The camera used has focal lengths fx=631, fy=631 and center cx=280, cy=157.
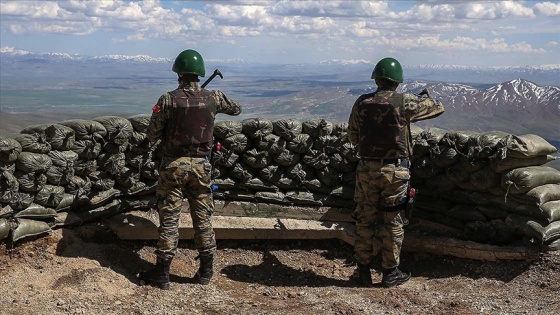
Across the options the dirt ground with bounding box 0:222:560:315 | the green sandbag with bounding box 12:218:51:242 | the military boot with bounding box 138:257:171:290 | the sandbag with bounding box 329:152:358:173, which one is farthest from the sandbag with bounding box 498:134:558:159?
the green sandbag with bounding box 12:218:51:242

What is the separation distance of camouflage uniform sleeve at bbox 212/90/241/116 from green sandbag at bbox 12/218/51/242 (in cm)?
182

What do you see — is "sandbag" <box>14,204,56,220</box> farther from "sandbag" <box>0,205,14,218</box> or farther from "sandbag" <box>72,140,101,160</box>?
"sandbag" <box>72,140,101,160</box>

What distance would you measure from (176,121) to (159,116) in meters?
0.15

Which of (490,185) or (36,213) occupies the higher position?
(490,185)

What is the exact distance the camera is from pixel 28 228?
5344 millimetres

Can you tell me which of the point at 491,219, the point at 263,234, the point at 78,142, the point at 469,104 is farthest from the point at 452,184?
the point at 469,104

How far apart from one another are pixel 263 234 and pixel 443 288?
189 centimetres

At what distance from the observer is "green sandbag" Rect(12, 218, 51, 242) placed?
5.25 metres

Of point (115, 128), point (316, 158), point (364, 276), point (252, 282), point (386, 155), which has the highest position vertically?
point (115, 128)

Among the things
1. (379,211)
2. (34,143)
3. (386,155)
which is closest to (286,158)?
(379,211)

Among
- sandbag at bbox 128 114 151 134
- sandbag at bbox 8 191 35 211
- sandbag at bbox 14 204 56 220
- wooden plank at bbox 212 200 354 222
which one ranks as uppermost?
sandbag at bbox 128 114 151 134

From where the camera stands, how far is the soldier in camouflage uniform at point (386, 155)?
5.21m

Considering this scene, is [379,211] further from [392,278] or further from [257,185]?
[257,185]

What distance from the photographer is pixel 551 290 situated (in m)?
5.03
